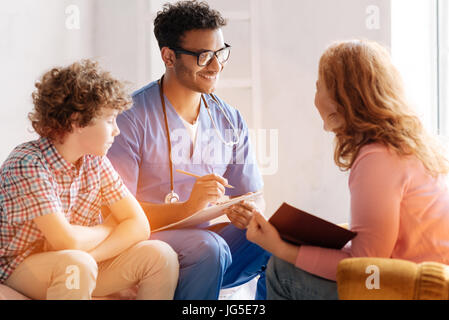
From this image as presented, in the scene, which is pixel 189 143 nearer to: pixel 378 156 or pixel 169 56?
pixel 169 56

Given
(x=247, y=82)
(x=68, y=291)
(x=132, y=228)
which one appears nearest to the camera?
(x=68, y=291)

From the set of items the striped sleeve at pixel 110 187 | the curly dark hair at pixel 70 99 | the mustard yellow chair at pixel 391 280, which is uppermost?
the curly dark hair at pixel 70 99

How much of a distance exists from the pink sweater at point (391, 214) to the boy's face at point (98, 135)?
1.92 feet

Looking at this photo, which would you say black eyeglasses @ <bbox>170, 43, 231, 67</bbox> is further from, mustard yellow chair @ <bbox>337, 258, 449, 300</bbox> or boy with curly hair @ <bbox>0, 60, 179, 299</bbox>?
mustard yellow chair @ <bbox>337, 258, 449, 300</bbox>

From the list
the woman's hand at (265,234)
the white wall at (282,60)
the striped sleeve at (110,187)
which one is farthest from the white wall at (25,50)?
the woman's hand at (265,234)

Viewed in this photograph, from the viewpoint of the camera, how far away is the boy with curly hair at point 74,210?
48.4 inches

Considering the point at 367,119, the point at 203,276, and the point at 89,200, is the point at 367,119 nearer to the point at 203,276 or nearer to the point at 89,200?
the point at 203,276

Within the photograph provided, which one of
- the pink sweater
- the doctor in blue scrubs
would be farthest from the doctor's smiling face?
the pink sweater

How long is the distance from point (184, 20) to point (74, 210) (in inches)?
32.6

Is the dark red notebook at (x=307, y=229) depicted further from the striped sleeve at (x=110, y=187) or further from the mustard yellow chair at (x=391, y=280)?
the striped sleeve at (x=110, y=187)

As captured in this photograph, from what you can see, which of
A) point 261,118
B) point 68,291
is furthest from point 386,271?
point 261,118

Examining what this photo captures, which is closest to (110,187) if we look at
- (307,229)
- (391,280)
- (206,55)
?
(307,229)

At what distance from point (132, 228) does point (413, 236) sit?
2.35 ft

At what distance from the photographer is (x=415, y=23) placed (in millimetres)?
2562
